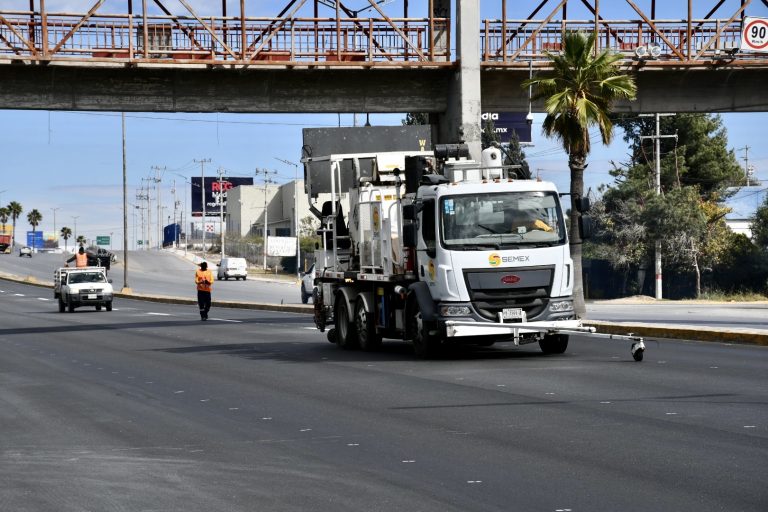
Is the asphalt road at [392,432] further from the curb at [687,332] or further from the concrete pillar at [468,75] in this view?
the concrete pillar at [468,75]

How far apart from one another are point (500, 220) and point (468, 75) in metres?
13.5

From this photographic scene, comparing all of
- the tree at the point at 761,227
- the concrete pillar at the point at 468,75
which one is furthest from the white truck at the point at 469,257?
the tree at the point at 761,227

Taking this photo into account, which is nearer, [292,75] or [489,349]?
[489,349]

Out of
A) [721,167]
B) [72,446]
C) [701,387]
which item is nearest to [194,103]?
[701,387]

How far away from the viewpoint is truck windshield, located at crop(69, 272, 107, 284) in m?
53.9

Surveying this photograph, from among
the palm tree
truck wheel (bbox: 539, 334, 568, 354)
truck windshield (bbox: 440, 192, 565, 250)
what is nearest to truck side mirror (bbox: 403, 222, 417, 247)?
truck windshield (bbox: 440, 192, 565, 250)

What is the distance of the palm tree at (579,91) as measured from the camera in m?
34.2

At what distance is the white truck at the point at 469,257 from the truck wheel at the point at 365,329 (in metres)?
0.33

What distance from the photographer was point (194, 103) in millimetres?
33562

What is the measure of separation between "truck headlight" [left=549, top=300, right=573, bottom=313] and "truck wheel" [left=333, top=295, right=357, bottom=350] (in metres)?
4.93

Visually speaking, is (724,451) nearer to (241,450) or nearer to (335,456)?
(335,456)

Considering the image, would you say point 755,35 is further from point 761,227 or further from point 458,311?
point 761,227

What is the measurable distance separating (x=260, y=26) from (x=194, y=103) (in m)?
2.75

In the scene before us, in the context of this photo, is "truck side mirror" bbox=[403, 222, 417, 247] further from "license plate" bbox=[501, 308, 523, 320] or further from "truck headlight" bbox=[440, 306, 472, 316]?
"license plate" bbox=[501, 308, 523, 320]
